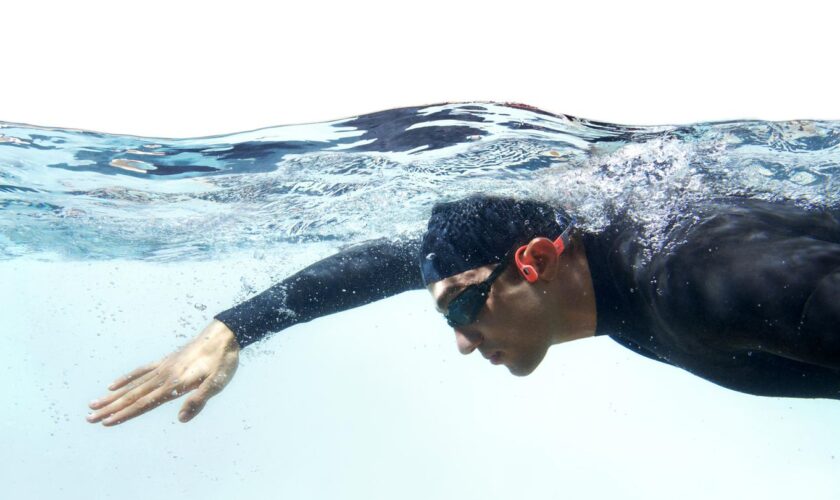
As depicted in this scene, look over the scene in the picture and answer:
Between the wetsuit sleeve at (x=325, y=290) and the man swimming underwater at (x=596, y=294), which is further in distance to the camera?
the wetsuit sleeve at (x=325, y=290)

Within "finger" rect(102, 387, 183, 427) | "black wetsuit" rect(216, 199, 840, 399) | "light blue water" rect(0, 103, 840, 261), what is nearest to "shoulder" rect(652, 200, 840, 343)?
"black wetsuit" rect(216, 199, 840, 399)

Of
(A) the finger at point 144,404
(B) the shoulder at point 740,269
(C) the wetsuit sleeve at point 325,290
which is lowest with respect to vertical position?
(A) the finger at point 144,404

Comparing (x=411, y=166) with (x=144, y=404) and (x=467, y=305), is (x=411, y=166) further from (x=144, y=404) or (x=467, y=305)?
(x=144, y=404)

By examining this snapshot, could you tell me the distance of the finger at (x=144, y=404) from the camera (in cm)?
452

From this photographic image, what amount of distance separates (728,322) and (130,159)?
25.2 feet

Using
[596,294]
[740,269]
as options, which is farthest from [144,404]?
[740,269]

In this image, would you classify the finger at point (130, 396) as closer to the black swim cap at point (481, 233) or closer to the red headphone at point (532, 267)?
the black swim cap at point (481, 233)

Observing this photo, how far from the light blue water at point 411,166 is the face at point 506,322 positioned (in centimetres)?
80

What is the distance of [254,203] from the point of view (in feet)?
34.0

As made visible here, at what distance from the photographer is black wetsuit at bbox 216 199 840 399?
2.74m

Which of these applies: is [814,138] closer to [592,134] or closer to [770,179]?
[770,179]

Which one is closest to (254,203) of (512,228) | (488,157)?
(488,157)

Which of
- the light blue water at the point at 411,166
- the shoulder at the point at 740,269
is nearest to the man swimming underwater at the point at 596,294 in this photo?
the shoulder at the point at 740,269

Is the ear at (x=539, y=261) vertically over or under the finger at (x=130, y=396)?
over
